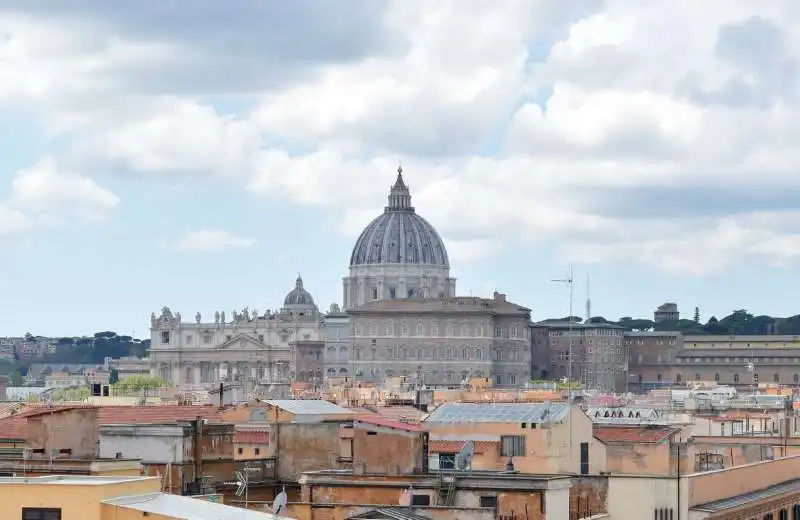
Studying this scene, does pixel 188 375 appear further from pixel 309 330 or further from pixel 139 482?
pixel 139 482

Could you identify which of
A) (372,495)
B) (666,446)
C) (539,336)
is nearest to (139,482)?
(372,495)

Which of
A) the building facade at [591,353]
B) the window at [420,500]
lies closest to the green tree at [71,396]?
the window at [420,500]

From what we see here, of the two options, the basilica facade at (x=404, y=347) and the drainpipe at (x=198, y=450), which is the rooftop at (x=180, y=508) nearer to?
the drainpipe at (x=198, y=450)

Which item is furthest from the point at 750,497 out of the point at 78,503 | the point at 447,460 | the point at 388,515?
the point at 78,503

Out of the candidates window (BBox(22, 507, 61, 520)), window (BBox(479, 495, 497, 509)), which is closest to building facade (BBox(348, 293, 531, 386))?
window (BBox(479, 495, 497, 509))

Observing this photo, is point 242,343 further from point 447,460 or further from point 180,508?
point 180,508

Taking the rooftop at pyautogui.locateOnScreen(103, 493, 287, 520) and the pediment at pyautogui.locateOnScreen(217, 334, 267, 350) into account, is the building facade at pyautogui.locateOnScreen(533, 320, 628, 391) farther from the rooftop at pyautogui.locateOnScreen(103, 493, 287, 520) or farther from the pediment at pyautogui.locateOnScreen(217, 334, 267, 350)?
the rooftop at pyautogui.locateOnScreen(103, 493, 287, 520)
